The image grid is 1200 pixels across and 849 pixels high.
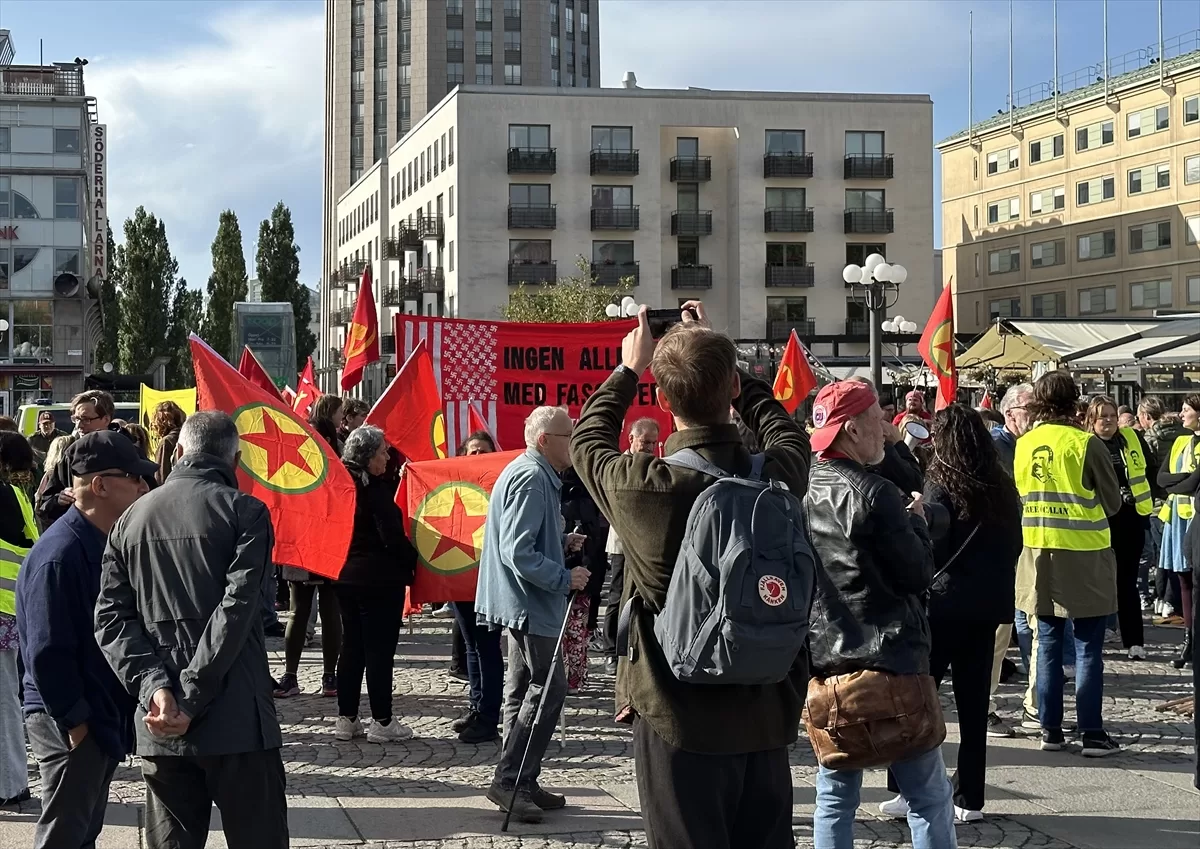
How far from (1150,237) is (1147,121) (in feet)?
18.9

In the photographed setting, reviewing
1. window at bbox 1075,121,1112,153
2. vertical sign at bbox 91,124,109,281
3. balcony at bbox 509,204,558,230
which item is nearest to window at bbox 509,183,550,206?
balcony at bbox 509,204,558,230

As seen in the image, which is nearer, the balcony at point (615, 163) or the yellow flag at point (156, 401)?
the yellow flag at point (156, 401)

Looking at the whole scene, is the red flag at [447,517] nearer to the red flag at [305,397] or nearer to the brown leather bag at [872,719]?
the brown leather bag at [872,719]

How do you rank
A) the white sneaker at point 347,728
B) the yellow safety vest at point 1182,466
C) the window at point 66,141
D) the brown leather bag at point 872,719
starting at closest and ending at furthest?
the brown leather bag at point 872,719 → the white sneaker at point 347,728 → the yellow safety vest at point 1182,466 → the window at point 66,141

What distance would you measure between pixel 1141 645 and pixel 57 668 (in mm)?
9646

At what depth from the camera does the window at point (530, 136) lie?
209 ft

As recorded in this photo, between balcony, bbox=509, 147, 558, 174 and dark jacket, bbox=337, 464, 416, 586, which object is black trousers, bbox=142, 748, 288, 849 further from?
balcony, bbox=509, 147, 558, 174

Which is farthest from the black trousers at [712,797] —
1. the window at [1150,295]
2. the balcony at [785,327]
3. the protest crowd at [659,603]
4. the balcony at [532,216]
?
the window at [1150,295]

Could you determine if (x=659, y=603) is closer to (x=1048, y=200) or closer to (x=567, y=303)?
(x=567, y=303)

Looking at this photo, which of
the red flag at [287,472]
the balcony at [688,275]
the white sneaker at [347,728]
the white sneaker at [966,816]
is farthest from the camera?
the balcony at [688,275]

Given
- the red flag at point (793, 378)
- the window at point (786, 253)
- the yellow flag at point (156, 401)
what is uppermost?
the window at point (786, 253)

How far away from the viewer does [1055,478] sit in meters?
8.16

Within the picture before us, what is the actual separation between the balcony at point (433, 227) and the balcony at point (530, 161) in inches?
220

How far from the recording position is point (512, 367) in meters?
12.6
